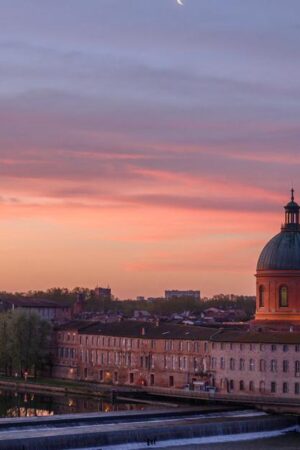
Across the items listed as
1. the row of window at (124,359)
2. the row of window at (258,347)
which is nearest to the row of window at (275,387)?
the row of window at (258,347)

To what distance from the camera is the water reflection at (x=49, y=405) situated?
85.1 meters

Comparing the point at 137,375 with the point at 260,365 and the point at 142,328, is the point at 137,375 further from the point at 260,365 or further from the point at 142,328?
the point at 260,365

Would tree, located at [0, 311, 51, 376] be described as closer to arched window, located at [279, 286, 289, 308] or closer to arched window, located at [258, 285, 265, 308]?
arched window, located at [258, 285, 265, 308]

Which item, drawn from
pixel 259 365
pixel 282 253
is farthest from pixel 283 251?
pixel 259 365

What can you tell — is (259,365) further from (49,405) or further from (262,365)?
(49,405)

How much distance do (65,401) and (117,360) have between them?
16981 millimetres

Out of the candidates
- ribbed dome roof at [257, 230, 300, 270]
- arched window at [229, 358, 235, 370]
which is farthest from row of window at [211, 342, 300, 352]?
ribbed dome roof at [257, 230, 300, 270]

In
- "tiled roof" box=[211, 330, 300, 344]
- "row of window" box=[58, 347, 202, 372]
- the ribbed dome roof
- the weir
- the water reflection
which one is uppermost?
the ribbed dome roof

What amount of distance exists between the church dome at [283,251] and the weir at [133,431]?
81.0 feet

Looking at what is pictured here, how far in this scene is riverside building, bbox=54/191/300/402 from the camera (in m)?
92.1

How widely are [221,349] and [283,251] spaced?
37.5 feet

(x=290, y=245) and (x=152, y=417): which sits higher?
(x=290, y=245)

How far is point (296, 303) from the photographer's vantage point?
10206cm

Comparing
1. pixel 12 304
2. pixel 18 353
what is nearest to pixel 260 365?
pixel 18 353
